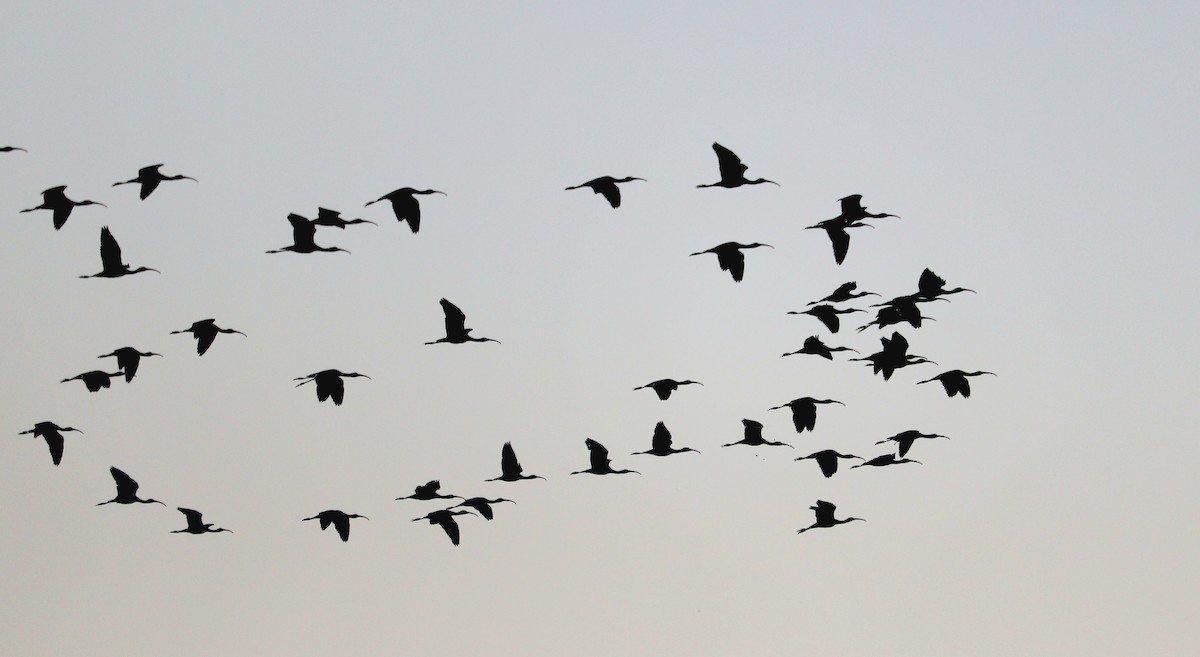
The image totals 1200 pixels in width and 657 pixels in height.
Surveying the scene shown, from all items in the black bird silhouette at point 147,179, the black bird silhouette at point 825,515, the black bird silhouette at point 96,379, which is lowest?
the black bird silhouette at point 825,515

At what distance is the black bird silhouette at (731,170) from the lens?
64.3 metres

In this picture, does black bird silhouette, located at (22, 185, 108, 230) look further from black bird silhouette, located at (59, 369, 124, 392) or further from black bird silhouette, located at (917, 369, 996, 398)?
black bird silhouette, located at (917, 369, 996, 398)

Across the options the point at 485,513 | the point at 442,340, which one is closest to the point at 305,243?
the point at 442,340

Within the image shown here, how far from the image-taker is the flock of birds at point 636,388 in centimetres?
6394

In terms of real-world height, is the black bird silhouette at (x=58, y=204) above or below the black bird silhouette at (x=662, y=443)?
above

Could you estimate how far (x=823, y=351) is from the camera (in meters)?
67.6

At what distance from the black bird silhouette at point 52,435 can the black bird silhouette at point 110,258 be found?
188 inches

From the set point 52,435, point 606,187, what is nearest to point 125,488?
point 52,435

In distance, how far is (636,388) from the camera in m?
65.5

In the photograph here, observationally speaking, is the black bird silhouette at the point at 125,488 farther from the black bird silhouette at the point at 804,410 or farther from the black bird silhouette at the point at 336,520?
the black bird silhouette at the point at 804,410

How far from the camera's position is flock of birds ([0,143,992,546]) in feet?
210

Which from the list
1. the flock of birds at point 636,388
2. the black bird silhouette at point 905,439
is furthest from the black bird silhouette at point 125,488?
the black bird silhouette at point 905,439

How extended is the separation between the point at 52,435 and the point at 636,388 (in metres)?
15.2

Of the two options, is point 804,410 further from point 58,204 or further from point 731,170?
point 58,204
